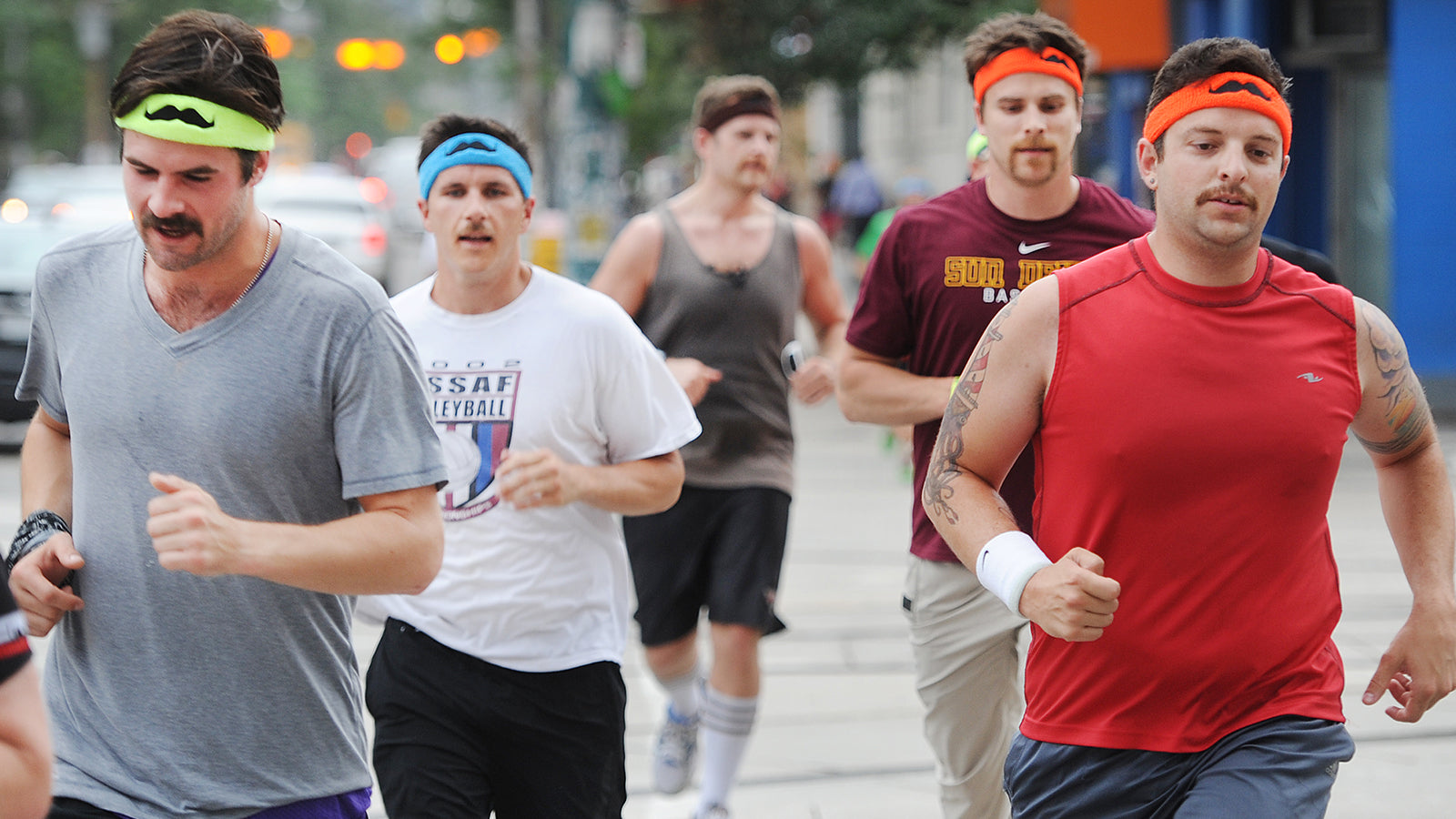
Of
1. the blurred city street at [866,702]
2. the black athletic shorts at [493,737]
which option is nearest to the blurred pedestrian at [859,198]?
the blurred city street at [866,702]

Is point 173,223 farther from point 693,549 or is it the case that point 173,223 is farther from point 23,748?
point 693,549

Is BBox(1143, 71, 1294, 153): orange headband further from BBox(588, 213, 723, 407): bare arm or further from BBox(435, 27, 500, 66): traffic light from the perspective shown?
BBox(435, 27, 500, 66): traffic light

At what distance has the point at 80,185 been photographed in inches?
864

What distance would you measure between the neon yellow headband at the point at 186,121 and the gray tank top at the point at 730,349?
290cm

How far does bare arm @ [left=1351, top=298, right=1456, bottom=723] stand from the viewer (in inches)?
118

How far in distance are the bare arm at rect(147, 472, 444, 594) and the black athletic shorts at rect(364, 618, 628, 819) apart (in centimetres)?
97

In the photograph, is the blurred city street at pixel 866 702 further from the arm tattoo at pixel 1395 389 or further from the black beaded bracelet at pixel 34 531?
the black beaded bracelet at pixel 34 531

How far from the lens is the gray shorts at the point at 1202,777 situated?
110 inches

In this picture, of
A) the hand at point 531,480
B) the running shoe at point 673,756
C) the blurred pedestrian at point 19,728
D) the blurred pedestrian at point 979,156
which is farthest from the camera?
the running shoe at point 673,756

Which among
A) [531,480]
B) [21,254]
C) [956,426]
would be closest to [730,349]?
[531,480]

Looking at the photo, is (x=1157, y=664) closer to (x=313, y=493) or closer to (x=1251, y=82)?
(x=1251, y=82)

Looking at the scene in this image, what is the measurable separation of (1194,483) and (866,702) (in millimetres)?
4064

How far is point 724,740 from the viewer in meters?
5.38

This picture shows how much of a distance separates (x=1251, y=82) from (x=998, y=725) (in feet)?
6.16
